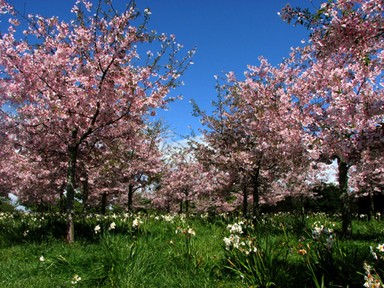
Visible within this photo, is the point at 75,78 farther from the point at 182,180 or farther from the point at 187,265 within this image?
the point at 182,180

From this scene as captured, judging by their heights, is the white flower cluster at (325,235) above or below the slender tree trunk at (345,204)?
below

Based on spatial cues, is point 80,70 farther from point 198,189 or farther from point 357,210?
point 357,210

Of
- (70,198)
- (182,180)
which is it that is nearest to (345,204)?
(70,198)

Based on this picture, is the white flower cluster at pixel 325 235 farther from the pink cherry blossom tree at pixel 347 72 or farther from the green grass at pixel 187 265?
the pink cherry blossom tree at pixel 347 72

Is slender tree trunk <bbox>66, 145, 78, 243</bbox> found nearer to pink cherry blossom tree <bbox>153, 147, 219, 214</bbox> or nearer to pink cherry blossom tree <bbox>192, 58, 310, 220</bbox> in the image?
pink cherry blossom tree <bbox>192, 58, 310, 220</bbox>

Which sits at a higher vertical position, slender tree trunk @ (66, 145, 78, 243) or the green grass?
slender tree trunk @ (66, 145, 78, 243)

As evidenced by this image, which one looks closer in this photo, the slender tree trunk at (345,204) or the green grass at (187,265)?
the green grass at (187,265)

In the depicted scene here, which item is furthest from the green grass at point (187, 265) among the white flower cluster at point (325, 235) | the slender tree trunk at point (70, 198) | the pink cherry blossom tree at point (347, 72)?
the pink cherry blossom tree at point (347, 72)

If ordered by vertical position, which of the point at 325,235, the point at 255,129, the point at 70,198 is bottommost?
the point at 325,235

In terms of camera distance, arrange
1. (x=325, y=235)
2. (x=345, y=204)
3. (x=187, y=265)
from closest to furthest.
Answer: (x=325, y=235), (x=187, y=265), (x=345, y=204)

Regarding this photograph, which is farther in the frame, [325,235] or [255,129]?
[255,129]

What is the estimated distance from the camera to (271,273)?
175 inches

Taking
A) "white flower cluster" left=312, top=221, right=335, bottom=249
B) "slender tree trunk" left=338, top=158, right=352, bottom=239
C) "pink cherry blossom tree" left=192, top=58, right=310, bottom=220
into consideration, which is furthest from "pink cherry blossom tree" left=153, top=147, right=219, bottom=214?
"white flower cluster" left=312, top=221, right=335, bottom=249

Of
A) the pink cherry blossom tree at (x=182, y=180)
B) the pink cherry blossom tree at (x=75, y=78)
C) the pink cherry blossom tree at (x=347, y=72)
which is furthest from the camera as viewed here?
the pink cherry blossom tree at (x=182, y=180)
